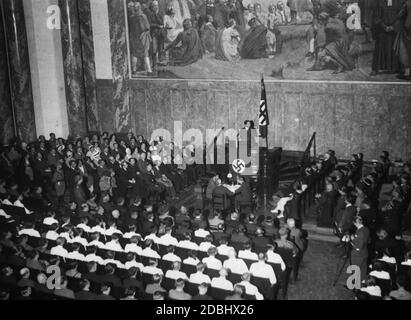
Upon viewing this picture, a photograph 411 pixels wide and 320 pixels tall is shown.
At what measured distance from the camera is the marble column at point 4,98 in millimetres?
16359

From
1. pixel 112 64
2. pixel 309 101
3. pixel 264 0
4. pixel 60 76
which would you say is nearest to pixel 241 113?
pixel 309 101

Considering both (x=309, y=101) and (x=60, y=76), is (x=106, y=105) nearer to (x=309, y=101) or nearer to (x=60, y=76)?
(x=60, y=76)

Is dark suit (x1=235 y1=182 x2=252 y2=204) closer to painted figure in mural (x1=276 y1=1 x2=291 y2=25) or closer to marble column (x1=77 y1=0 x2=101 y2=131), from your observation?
painted figure in mural (x1=276 y1=1 x2=291 y2=25)

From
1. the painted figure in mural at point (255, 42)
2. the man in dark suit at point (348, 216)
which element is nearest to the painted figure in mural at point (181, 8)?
the painted figure in mural at point (255, 42)

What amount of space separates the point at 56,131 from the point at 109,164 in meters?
6.34

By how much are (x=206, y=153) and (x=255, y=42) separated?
430 cm

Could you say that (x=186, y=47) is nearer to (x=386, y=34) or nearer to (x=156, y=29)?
(x=156, y=29)

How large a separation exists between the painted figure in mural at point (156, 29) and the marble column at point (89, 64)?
2.56m

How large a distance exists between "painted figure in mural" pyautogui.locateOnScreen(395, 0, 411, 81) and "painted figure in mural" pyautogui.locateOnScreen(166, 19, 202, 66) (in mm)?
6766

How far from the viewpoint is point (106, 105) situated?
712 inches

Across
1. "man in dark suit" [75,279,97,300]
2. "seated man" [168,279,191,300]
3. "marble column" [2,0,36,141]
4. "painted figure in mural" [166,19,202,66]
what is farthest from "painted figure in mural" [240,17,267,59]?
"man in dark suit" [75,279,97,300]

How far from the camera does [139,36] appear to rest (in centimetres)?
1700

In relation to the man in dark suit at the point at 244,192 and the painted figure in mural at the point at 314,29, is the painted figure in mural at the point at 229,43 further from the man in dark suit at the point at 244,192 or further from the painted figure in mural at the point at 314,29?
the man in dark suit at the point at 244,192

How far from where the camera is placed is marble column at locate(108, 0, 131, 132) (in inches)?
667
